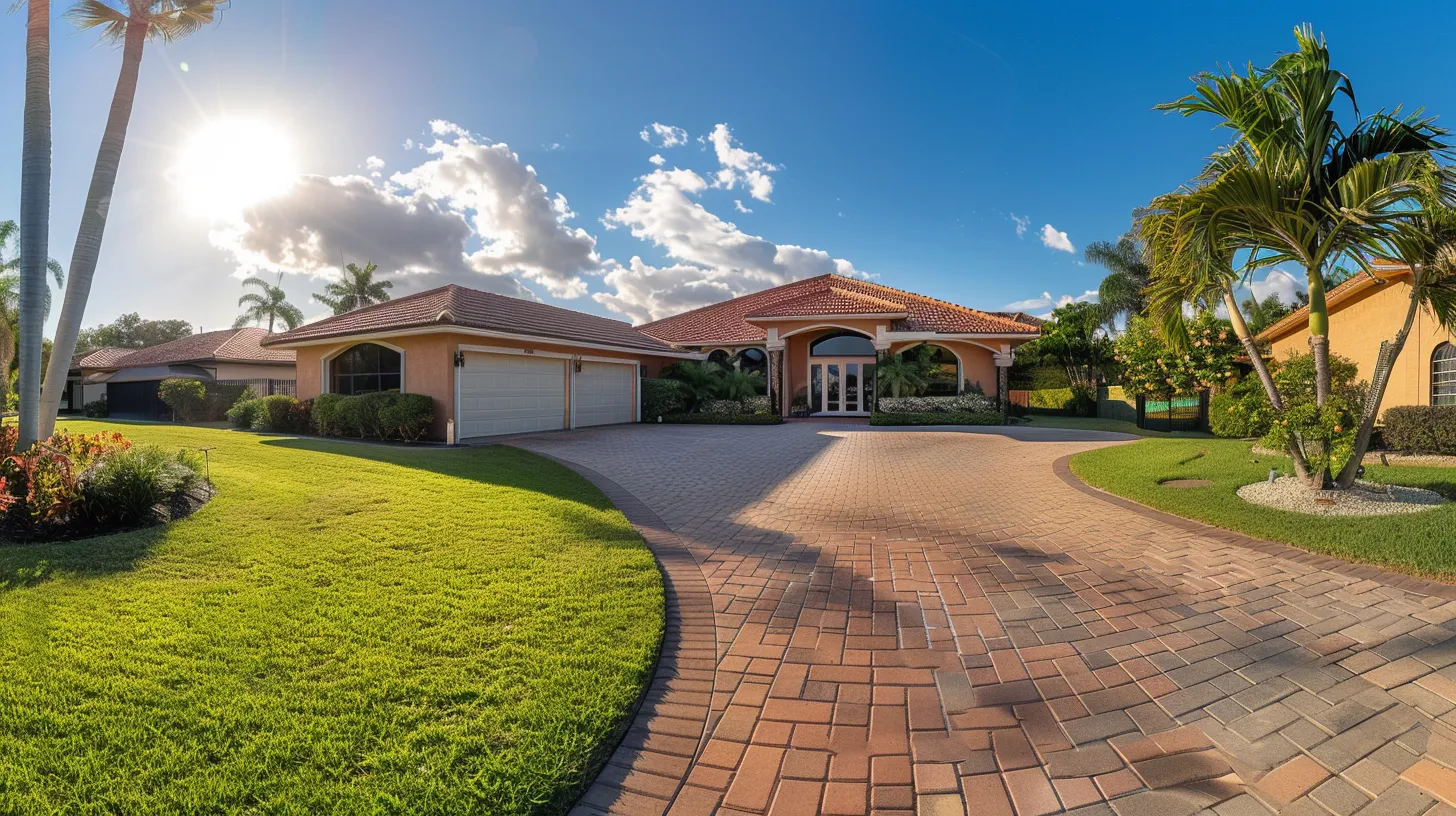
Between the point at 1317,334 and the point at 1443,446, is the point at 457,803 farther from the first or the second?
the point at 1443,446

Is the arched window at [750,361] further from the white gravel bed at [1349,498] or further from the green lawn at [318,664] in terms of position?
the green lawn at [318,664]

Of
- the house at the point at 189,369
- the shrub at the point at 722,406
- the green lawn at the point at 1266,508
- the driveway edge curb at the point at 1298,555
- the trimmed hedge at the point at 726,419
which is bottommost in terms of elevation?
the driveway edge curb at the point at 1298,555

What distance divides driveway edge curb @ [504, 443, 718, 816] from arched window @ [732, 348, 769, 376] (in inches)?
800

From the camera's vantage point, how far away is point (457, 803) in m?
2.37

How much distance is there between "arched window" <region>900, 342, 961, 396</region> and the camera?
2344cm

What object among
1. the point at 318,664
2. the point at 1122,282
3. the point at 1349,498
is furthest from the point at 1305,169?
the point at 1122,282

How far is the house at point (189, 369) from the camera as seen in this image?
26531 mm

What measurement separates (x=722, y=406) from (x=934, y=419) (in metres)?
7.52

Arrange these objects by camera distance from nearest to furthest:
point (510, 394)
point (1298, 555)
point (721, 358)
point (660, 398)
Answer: point (1298, 555), point (510, 394), point (660, 398), point (721, 358)

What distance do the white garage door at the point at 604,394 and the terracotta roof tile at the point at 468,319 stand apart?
3.19 feet

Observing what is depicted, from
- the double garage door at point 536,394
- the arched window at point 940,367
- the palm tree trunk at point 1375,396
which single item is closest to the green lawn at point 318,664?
the palm tree trunk at point 1375,396

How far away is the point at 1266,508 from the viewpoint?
686 cm

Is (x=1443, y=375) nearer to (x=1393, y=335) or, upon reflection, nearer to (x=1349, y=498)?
(x=1393, y=335)

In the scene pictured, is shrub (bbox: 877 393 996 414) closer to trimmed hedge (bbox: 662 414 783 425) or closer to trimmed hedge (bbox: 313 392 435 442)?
trimmed hedge (bbox: 662 414 783 425)
